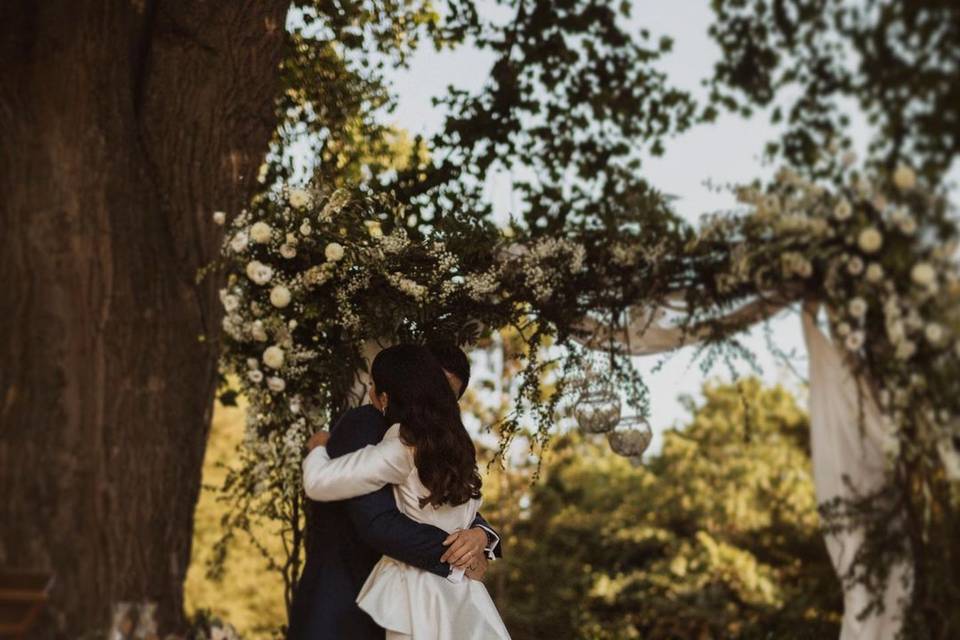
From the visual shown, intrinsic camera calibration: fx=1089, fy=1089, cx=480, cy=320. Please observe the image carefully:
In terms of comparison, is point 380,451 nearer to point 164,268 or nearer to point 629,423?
point 164,268

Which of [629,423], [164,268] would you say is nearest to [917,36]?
[629,423]

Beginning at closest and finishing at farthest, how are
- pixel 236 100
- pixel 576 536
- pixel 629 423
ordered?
pixel 236 100 < pixel 629 423 < pixel 576 536

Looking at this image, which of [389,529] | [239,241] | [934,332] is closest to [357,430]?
[389,529]

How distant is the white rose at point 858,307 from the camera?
4.00m

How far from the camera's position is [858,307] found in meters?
4.01

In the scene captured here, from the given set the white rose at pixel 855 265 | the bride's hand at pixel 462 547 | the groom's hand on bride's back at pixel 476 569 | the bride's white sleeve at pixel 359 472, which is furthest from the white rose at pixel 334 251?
the white rose at pixel 855 265

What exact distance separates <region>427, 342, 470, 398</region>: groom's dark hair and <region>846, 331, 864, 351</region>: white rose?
71.5 inches

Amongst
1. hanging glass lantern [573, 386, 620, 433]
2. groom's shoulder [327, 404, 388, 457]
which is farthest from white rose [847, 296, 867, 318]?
groom's shoulder [327, 404, 388, 457]

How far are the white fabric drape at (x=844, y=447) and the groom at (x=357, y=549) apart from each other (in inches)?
56.9

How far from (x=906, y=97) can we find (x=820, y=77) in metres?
0.59

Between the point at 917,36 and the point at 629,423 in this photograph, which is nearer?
the point at 917,36

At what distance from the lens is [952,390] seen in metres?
3.82

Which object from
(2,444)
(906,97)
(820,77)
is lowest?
(2,444)

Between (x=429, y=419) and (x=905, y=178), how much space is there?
2.02 m
